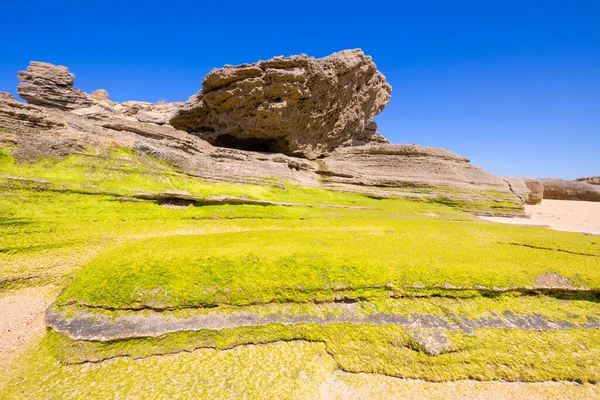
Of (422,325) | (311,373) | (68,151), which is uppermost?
(68,151)

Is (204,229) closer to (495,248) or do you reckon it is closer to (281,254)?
(281,254)

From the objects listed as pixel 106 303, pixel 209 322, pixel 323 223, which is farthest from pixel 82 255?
pixel 323 223

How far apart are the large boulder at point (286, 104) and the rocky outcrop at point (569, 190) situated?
165 ft

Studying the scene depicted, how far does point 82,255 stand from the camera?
1497cm

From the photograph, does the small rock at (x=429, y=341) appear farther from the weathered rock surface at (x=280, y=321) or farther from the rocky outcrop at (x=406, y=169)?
the rocky outcrop at (x=406, y=169)

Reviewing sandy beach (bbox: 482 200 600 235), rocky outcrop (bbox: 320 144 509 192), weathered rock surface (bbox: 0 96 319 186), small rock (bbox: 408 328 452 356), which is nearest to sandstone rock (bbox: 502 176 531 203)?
rocky outcrop (bbox: 320 144 509 192)

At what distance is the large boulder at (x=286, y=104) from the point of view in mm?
38344

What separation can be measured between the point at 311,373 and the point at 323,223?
1480 cm

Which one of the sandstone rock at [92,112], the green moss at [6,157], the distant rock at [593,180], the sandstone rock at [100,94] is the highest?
the sandstone rock at [100,94]

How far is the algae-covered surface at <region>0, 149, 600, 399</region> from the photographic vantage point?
848 centimetres

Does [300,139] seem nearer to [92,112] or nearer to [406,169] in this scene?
[406,169]

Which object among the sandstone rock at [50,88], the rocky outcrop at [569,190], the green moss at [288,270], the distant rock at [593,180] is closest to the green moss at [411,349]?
the green moss at [288,270]

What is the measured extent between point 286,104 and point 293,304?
108 feet

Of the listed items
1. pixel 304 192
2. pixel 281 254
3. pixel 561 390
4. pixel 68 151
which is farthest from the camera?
pixel 304 192
